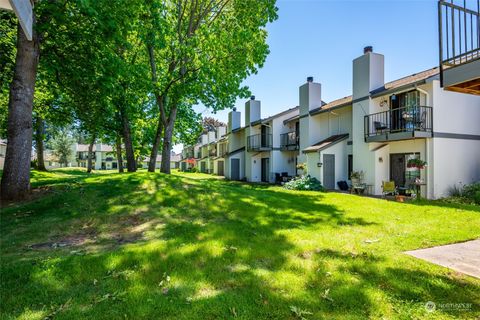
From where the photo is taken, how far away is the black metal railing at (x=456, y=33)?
4398 millimetres

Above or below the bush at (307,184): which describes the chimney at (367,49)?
above

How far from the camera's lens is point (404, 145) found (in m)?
14.4

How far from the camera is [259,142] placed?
2498 centimetres

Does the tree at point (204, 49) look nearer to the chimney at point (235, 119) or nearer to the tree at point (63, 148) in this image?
the chimney at point (235, 119)

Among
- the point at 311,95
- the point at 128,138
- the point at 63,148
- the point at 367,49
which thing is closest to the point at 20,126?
the point at 128,138

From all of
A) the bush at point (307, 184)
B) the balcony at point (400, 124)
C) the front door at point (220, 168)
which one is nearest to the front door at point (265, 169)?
the bush at point (307, 184)

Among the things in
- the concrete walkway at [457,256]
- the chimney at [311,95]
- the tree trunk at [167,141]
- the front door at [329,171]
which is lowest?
the concrete walkway at [457,256]

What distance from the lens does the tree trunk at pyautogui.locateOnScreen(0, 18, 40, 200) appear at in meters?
7.54

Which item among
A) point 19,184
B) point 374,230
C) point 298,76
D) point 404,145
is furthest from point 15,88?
point 298,76

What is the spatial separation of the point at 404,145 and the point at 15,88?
16399mm

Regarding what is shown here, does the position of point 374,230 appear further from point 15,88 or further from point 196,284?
point 15,88

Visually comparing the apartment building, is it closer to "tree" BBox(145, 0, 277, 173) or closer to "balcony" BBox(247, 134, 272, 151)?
"balcony" BBox(247, 134, 272, 151)

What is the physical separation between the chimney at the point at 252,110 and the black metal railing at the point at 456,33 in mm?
22375

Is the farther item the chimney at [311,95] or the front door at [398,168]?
the chimney at [311,95]
